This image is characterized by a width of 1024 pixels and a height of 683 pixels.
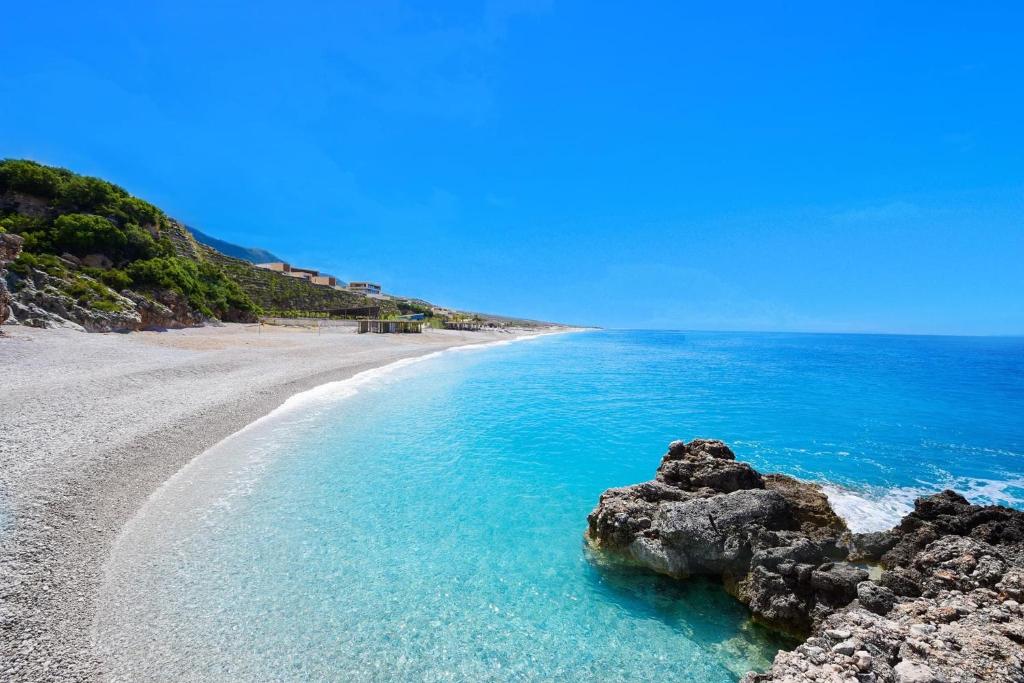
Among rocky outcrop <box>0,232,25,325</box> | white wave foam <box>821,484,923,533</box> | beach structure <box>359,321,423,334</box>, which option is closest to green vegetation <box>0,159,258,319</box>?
rocky outcrop <box>0,232,25,325</box>

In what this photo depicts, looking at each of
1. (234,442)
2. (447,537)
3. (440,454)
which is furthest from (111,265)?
(447,537)

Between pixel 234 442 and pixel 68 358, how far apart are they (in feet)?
36.1

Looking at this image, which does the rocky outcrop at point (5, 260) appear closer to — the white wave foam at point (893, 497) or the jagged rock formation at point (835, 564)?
the jagged rock formation at point (835, 564)

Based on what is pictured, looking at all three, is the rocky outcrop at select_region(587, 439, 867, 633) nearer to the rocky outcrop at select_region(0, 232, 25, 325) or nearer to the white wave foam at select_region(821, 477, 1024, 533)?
the white wave foam at select_region(821, 477, 1024, 533)

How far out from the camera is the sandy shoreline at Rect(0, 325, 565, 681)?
15.8ft

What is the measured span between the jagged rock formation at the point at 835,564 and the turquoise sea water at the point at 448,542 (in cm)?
54

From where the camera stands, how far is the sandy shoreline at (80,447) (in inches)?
190

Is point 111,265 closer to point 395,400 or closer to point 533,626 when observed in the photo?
point 395,400

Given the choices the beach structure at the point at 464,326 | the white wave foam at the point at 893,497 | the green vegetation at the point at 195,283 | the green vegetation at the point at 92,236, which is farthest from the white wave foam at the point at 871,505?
the beach structure at the point at 464,326

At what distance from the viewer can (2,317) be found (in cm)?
2048

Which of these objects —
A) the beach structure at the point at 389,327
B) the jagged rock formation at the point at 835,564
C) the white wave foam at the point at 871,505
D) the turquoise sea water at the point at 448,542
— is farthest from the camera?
the beach structure at the point at 389,327

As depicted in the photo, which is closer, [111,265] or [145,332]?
[145,332]

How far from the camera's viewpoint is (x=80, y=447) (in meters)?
8.84

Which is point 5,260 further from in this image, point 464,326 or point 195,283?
point 464,326
